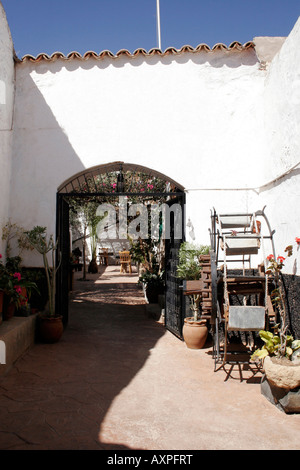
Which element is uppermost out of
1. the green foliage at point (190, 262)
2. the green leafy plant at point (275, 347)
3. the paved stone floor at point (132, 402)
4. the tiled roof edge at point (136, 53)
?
the tiled roof edge at point (136, 53)

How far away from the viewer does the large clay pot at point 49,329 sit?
227 inches

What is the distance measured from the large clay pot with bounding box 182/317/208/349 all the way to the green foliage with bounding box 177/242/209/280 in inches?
28.4

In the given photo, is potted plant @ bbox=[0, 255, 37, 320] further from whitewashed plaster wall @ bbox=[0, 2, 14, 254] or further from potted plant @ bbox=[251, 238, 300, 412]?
potted plant @ bbox=[251, 238, 300, 412]

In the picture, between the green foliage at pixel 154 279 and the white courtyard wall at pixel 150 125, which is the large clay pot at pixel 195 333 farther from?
the green foliage at pixel 154 279

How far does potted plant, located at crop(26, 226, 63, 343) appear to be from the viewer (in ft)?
19.0

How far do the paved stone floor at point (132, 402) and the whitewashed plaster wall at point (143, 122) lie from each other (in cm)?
238

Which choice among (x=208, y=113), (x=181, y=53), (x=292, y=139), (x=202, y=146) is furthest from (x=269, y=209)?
(x=181, y=53)

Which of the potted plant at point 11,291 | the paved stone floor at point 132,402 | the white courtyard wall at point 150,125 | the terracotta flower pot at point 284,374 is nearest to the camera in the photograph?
the paved stone floor at point 132,402

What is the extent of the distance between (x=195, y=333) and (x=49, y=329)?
7.63 ft

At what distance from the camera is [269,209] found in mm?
5766

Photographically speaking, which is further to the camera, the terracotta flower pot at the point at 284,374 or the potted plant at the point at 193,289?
the potted plant at the point at 193,289

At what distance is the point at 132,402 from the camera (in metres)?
3.70

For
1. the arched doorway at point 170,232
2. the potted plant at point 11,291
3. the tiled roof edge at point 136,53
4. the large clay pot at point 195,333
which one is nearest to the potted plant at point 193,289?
the large clay pot at point 195,333

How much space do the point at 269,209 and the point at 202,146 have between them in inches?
65.8
